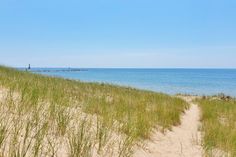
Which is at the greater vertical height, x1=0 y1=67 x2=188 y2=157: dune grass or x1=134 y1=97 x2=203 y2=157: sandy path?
x1=0 y1=67 x2=188 y2=157: dune grass

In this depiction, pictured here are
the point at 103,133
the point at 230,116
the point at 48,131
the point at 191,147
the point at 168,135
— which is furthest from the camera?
the point at 230,116

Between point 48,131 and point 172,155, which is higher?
point 48,131

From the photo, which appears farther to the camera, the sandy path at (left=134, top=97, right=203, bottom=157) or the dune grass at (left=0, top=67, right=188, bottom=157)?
the sandy path at (left=134, top=97, right=203, bottom=157)

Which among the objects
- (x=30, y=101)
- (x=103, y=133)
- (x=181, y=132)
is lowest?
(x=181, y=132)

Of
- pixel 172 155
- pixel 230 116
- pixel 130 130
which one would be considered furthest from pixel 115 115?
pixel 230 116

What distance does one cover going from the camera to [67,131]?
6.41 meters

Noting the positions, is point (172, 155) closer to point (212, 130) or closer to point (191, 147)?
point (191, 147)

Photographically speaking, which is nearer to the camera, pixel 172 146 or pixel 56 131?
pixel 56 131

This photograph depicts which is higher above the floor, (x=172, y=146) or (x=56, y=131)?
(x=56, y=131)

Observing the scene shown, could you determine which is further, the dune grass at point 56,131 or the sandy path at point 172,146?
the sandy path at point 172,146

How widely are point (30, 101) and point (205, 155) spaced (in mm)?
3694

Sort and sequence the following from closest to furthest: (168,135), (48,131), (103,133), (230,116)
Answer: (48,131), (103,133), (168,135), (230,116)

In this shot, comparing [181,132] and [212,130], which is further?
[181,132]

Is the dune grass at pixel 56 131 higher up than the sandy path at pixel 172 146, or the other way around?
the dune grass at pixel 56 131
